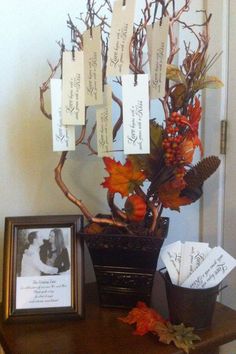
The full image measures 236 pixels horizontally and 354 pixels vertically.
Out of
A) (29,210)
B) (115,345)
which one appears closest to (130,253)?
(115,345)

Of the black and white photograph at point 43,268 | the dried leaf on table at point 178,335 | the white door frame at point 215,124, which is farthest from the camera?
the white door frame at point 215,124

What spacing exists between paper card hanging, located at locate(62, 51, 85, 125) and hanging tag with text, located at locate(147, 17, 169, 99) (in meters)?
0.14

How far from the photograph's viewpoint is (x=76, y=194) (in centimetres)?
105

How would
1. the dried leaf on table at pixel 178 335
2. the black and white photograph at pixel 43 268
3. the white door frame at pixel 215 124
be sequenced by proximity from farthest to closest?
the white door frame at pixel 215 124 < the black and white photograph at pixel 43 268 < the dried leaf on table at pixel 178 335

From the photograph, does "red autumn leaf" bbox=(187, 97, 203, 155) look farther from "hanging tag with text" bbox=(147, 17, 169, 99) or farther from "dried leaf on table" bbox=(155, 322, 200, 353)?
"dried leaf on table" bbox=(155, 322, 200, 353)

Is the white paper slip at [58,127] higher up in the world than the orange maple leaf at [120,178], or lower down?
higher up

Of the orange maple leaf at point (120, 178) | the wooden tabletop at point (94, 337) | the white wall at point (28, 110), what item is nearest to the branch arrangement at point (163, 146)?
the orange maple leaf at point (120, 178)

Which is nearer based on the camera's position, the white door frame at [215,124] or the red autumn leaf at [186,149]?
the red autumn leaf at [186,149]

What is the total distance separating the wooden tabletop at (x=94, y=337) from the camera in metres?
0.74

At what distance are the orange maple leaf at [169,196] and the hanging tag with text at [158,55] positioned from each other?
0.19m

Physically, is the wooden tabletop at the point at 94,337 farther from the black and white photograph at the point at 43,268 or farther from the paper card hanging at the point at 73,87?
the paper card hanging at the point at 73,87

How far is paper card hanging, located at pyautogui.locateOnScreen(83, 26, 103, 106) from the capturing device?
0.78 metres

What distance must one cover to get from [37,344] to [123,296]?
22 cm

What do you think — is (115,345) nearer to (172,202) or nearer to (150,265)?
(150,265)
